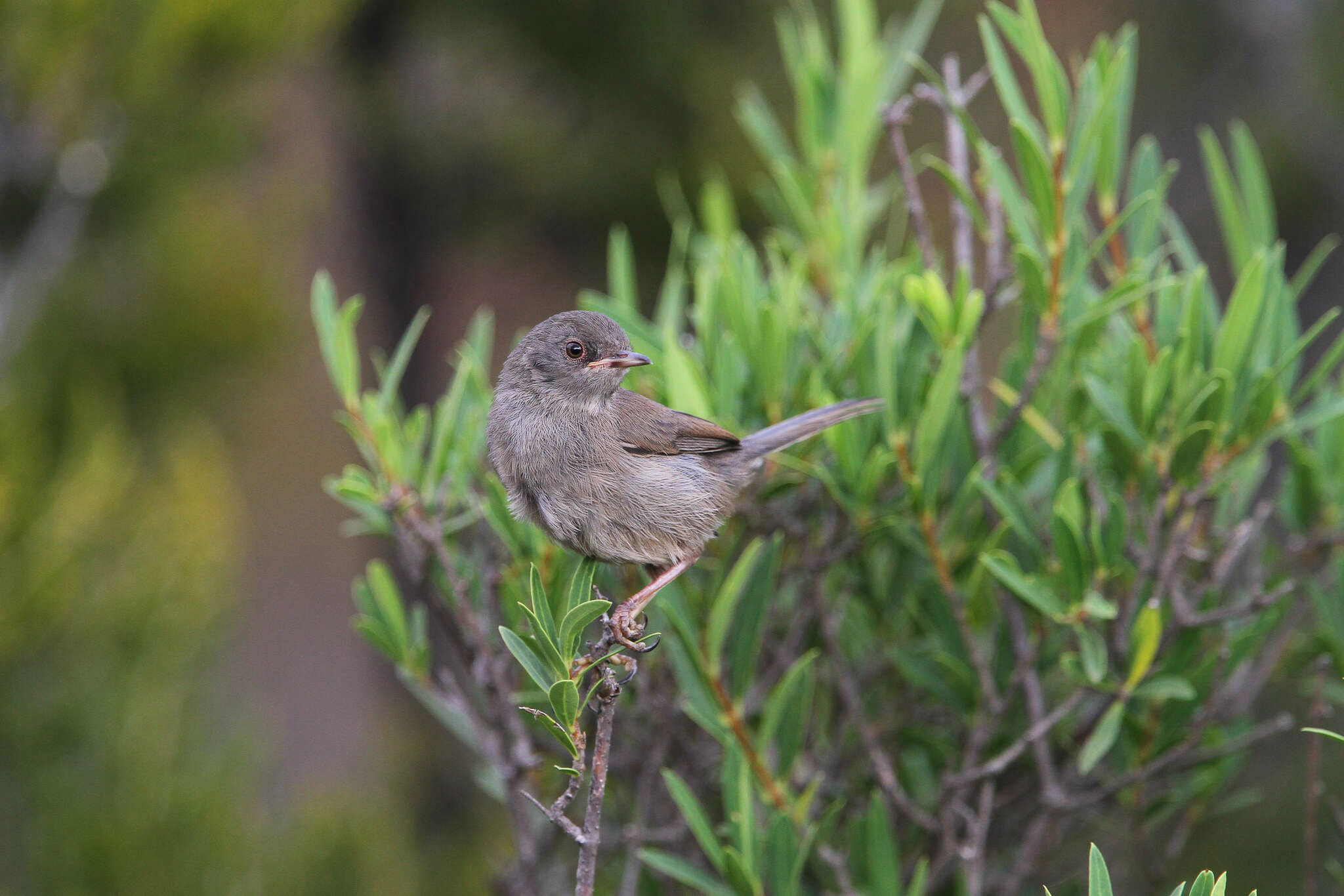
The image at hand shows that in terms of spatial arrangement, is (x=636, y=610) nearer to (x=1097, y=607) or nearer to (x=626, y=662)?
(x=626, y=662)

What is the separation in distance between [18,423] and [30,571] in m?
0.41

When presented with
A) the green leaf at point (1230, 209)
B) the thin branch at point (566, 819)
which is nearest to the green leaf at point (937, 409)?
the green leaf at point (1230, 209)

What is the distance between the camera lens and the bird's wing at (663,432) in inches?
63.2

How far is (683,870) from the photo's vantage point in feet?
4.99

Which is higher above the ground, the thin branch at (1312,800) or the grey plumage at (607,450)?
the grey plumage at (607,450)

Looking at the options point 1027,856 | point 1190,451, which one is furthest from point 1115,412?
point 1027,856

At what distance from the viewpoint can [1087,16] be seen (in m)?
6.00

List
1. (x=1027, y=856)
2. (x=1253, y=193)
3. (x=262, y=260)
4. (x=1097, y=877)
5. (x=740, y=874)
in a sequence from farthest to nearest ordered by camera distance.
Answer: (x=262, y=260), (x=1253, y=193), (x=1027, y=856), (x=740, y=874), (x=1097, y=877)

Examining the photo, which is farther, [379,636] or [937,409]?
[379,636]

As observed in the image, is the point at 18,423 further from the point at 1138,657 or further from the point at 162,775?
the point at 1138,657

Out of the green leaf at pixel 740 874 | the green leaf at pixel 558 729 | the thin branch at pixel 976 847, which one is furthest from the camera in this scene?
the thin branch at pixel 976 847

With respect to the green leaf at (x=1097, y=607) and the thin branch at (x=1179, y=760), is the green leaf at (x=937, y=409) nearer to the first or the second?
the green leaf at (x=1097, y=607)

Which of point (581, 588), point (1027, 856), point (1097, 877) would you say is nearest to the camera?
point (1097, 877)

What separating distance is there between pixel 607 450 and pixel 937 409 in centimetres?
46
